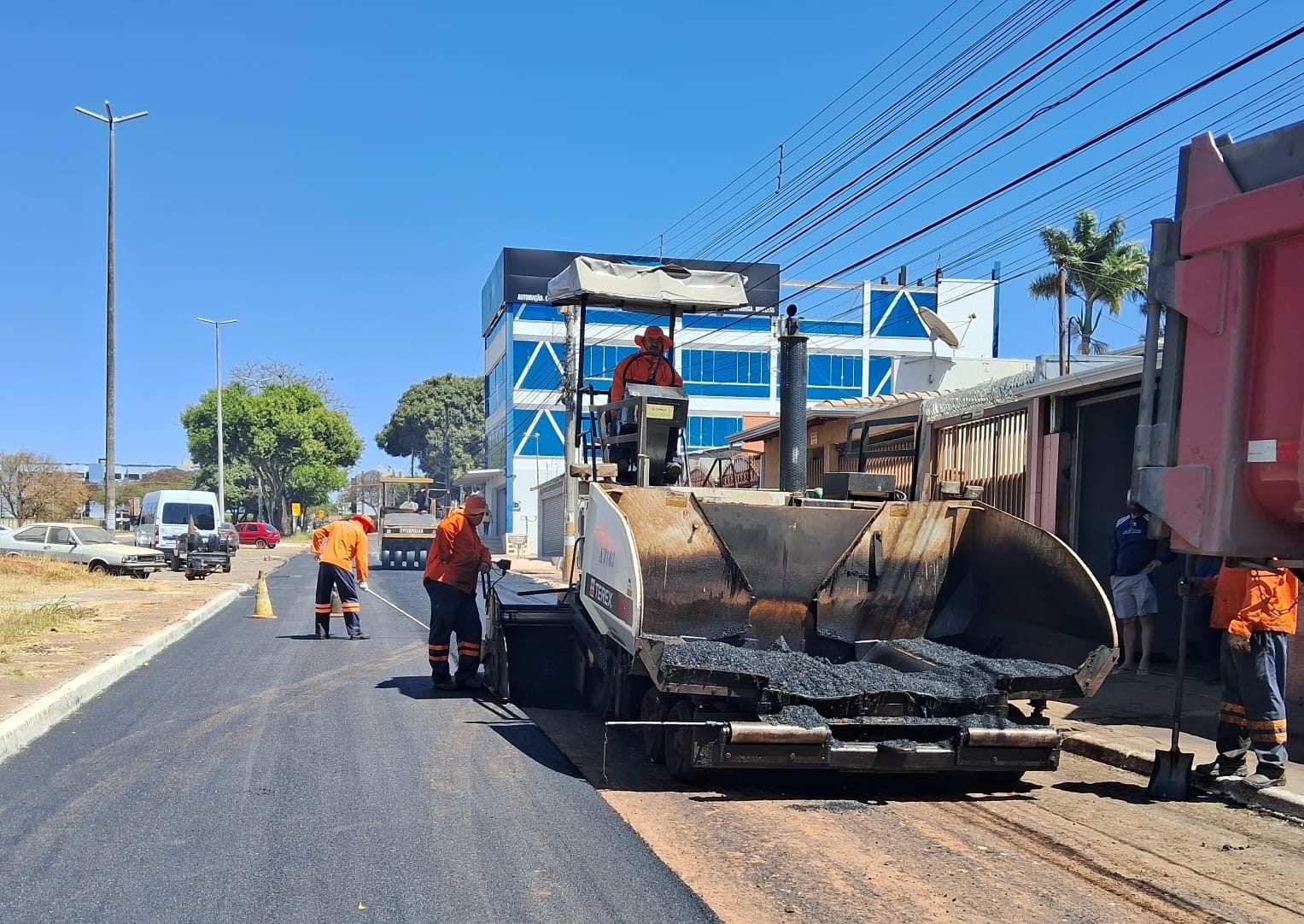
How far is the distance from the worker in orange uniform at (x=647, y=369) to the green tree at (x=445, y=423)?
71.7 metres

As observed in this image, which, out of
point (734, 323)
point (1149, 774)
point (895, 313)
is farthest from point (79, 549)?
point (895, 313)

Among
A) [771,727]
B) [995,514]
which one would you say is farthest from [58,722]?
[995,514]

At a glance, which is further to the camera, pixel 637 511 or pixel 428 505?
pixel 428 505

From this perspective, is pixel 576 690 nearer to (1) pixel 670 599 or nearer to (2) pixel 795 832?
(1) pixel 670 599

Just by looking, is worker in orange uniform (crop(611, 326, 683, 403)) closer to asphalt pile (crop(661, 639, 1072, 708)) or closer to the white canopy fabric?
the white canopy fabric

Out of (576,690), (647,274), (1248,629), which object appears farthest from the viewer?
(647,274)

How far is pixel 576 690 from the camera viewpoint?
880cm

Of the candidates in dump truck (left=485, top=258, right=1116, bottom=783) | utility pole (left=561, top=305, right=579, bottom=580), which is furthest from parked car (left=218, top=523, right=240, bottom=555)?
dump truck (left=485, top=258, right=1116, bottom=783)

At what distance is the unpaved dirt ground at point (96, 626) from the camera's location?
904 centimetres

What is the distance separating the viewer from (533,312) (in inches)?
2053

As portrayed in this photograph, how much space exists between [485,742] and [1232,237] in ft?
16.8

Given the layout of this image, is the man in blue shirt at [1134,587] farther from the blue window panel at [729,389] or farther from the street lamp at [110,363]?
the blue window panel at [729,389]

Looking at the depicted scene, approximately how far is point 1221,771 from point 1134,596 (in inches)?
161

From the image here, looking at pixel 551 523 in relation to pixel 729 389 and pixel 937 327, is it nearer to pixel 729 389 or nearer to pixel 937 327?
pixel 729 389
